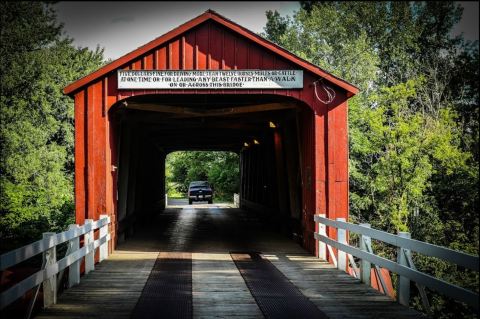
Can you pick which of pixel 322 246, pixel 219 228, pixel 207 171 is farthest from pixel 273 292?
pixel 207 171

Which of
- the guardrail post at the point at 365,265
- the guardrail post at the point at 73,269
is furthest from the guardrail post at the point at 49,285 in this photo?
A: the guardrail post at the point at 365,265

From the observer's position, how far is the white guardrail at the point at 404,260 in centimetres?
514

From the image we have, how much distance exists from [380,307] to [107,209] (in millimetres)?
6586

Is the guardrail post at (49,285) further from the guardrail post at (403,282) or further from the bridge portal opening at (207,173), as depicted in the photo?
the bridge portal opening at (207,173)

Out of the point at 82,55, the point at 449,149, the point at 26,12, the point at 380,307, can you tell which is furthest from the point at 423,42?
the point at 380,307

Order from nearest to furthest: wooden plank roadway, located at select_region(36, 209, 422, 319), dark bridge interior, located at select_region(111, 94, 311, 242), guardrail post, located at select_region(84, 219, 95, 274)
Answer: wooden plank roadway, located at select_region(36, 209, 422, 319) → guardrail post, located at select_region(84, 219, 95, 274) → dark bridge interior, located at select_region(111, 94, 311, 242)

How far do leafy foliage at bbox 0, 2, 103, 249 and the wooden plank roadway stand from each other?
53.1ft

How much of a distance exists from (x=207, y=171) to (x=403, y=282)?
5571 centimetres

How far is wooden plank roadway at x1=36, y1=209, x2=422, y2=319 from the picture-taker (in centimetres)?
653

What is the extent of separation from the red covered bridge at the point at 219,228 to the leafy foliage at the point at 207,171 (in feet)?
125

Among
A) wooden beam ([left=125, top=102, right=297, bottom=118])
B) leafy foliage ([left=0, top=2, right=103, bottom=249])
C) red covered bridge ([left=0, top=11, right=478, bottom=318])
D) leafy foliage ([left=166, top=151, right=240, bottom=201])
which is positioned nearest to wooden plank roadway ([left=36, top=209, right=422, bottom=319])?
red covered bridge ([left=0, top=11, right=478, bottom=318])

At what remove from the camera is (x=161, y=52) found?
11.9 m

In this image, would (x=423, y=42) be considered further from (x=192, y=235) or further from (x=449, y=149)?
(x=192, y=235)

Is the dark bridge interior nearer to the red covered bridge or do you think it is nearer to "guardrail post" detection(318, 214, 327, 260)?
the red covered bridge
